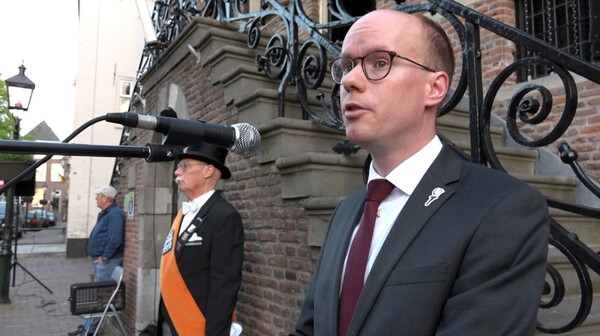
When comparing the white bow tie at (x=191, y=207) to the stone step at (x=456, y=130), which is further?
the stone step at (x=456, y=130)

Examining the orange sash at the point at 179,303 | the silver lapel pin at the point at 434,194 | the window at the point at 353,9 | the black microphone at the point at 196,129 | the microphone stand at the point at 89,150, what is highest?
the window at the point at 353,9

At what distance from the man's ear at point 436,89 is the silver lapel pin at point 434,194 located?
12.0 inches

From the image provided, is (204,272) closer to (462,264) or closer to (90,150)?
(90,150)

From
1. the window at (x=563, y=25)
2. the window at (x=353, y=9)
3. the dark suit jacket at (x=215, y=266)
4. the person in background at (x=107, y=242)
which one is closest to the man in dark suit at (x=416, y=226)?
the dark suit jacket at (x=215, y=266)

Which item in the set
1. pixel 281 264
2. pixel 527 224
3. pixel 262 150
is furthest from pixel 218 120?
pixel 527 224

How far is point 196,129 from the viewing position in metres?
1.56

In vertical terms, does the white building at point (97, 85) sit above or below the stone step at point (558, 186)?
above

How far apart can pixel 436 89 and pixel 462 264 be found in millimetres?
582

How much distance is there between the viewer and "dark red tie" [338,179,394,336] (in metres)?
1.41

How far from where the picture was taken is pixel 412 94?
1498 mm

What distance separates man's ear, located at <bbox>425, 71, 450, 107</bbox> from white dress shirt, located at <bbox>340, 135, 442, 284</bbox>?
139mm

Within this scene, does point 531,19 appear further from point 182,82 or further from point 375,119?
point 375,119

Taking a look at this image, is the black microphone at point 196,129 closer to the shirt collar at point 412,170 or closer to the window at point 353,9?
the shirt collar at point 412,170

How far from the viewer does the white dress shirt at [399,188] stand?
4.83 ft
